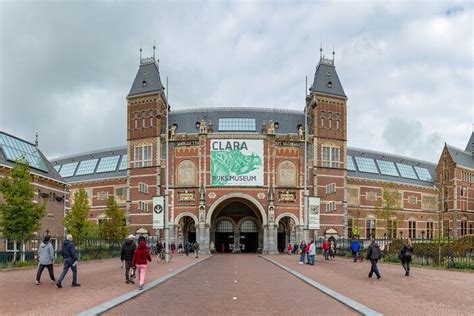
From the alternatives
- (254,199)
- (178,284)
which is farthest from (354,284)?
(254,199)

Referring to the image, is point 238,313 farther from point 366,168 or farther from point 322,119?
point 366,168

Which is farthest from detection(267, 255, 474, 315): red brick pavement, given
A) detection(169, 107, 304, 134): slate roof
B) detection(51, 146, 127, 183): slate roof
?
detection(51, 146, 127, 183): slate roof

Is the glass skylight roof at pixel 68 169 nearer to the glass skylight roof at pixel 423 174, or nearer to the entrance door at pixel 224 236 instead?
the entrance door at pixel 224 236

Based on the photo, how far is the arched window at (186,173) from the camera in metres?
59.1

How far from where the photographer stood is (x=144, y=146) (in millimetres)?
62406

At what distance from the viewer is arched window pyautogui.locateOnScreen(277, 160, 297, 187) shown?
59250 mm

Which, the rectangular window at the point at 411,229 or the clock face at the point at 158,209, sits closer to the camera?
the clock face at the point at 158,209

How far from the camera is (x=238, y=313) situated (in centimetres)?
1257

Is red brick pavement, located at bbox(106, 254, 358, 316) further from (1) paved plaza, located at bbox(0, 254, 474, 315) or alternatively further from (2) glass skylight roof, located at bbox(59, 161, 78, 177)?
(2) glass skylight roof, located at bbox(59, 161, 78, 177)

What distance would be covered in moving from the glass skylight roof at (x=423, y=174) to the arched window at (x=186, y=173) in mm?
41535

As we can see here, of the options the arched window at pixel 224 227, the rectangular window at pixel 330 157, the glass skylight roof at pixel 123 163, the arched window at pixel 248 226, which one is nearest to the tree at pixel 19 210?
the arched window at pixel 224 227

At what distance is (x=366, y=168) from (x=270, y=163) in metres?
25.1

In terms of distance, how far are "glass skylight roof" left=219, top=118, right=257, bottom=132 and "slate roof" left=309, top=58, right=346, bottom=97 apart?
Answer: 309 inches

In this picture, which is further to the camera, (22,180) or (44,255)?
(22,180)
